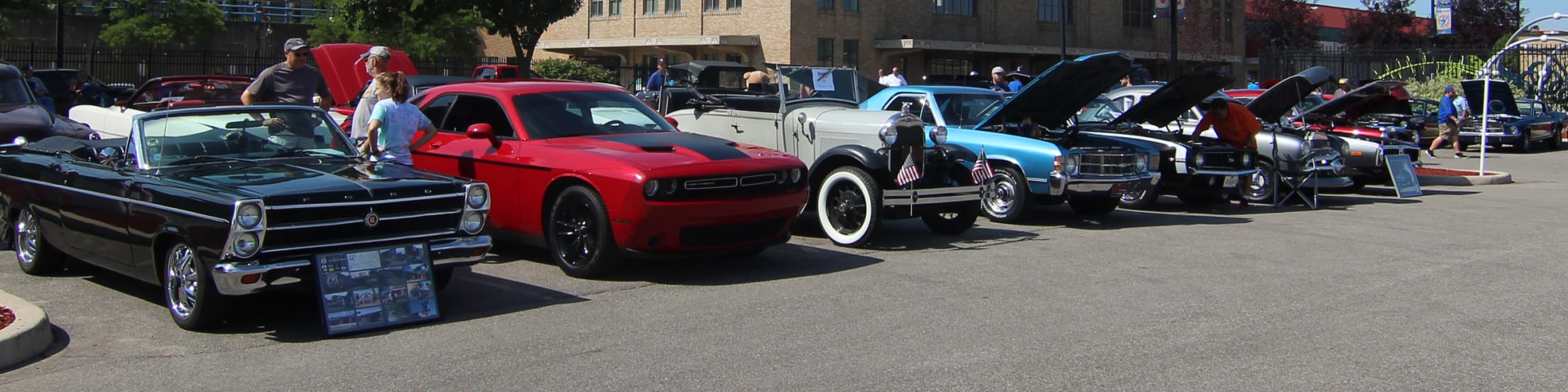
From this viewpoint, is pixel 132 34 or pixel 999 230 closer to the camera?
pixel 999 230

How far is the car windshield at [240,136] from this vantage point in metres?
7.50

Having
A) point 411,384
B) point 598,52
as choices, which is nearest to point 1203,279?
point 411,384

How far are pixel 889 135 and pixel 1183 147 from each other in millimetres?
4857

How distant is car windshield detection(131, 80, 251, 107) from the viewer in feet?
48.9

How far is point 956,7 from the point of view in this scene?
44.9 metres

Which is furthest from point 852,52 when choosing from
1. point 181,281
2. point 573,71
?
point 181,281

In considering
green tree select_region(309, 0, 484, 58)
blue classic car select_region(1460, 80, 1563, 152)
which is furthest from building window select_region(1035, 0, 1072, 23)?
blue classic car select_region(1460, 80, 1563, 152)

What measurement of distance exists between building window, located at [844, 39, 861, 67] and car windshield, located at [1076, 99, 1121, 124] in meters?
26.3

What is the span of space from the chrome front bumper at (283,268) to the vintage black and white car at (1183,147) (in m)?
8.00

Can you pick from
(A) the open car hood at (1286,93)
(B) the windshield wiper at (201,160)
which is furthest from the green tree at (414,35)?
(B) the windshield wiper at (201,160)

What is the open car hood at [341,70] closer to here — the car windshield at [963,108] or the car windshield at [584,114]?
the car windshield at [584,114]

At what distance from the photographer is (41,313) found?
21.3ft

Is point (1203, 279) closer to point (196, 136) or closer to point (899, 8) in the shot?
point (196, 136)

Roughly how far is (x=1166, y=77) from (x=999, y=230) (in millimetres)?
46178
